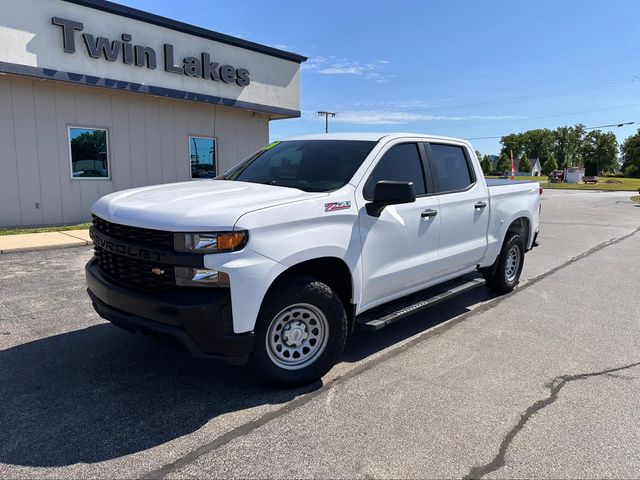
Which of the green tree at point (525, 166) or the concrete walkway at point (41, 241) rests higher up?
the green tree at point (525, 166)

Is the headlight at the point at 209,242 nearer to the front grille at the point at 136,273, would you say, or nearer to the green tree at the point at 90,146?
the front grille at the point at 136,273

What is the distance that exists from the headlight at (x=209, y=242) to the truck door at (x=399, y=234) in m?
1.14

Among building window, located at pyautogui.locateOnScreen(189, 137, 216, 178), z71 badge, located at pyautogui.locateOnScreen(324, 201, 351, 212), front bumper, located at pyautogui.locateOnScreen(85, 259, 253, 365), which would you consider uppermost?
building window, located at pyautogui.locateOnScreen(189, 137, 216, 178)

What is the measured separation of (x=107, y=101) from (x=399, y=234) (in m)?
10.7

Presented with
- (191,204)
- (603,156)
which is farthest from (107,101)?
(603,156)

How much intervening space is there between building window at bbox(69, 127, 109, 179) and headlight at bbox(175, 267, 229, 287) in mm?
10428

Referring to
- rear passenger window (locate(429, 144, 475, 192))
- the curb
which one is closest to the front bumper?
rear passenger window (locate(429, 144, 475, 192))

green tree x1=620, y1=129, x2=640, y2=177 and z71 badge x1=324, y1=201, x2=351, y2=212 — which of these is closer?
z71 badge x1=324, y1=201, x2=351, y2=212

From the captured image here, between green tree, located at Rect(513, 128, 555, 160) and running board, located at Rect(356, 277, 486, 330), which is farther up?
green tree, located at Rect(513, 128, 555, 160)

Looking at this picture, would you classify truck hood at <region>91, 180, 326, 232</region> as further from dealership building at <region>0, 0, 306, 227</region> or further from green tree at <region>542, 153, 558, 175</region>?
green tree at <region>542, 153, 558, 175</region>

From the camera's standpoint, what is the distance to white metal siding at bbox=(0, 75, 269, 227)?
10828mm

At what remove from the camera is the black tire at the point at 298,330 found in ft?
10.8

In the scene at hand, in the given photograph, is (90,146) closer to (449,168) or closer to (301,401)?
(449,168)

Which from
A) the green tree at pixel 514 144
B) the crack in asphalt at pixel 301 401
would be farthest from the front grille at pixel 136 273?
the green tree at pixel 514 144
